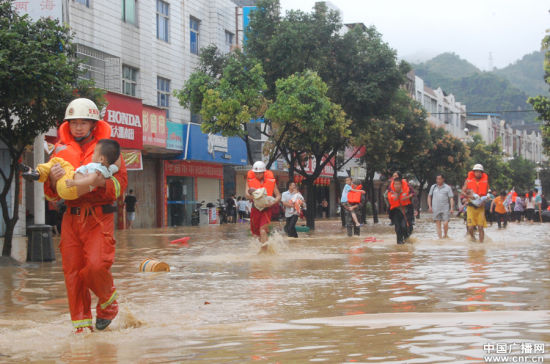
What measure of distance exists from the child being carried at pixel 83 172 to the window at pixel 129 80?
83.2ft

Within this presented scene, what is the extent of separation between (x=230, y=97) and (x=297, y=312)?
60.4 feet

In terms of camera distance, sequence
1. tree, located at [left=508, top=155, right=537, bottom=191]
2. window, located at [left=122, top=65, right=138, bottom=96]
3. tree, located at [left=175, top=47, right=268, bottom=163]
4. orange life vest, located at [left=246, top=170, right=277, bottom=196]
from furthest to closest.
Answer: tree, located at [left=508, top=155, right=537, bottom=191] → window, located at [left=122, top=65, right=138, bottom=96] → tree, located at [left=175, top=47, right=268, bottom=163] → orange life vest, located at [left=246, top=170, right=277, bottom=196]

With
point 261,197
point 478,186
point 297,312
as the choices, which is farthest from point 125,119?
point 297,312

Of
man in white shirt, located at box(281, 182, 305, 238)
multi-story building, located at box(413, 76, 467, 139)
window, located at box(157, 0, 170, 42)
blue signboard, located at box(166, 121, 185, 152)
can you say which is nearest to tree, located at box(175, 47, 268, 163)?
man in white shirt, located at box(281, 182, 305, 238)

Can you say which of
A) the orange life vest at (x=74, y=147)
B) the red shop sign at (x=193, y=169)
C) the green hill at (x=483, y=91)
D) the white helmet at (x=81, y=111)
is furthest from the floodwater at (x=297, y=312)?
the green hill at (x=483, y=91)

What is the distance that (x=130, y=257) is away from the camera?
48.7ft

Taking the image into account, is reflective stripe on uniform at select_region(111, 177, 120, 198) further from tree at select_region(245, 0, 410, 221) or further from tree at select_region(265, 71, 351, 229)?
tree at select_region(245, 0, 410, 221)

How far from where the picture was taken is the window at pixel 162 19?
33.9 meters

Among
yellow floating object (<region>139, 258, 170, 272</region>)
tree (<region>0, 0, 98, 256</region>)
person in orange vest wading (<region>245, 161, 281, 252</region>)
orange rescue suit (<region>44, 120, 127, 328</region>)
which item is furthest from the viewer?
person in orange vest wading (<region>245, 161, 281, 252</region>)

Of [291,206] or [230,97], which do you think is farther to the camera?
[230,97]

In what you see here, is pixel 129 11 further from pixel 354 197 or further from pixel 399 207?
pixel 399 207

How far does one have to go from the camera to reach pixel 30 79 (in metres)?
12.4

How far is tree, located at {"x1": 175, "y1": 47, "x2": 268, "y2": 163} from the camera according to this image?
2472 cm

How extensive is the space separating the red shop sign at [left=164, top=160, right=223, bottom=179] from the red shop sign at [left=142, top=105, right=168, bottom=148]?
11.2ft
